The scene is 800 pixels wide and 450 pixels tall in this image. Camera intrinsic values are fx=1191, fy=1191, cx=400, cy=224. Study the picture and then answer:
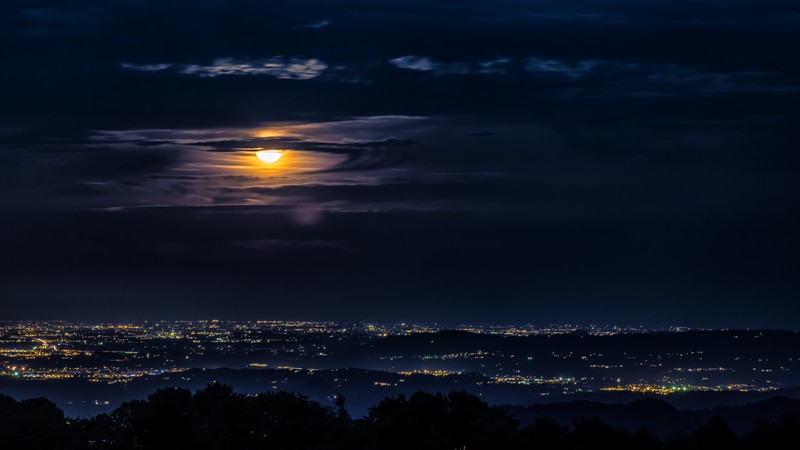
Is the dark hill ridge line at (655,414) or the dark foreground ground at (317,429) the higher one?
the dark foreground ground at (317,429)

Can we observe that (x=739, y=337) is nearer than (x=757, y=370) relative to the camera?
No

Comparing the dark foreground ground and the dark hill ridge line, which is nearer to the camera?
the dark foreground ground

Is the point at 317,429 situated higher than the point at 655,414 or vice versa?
the point at 317,429

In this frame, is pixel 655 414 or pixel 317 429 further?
pixel 655 414

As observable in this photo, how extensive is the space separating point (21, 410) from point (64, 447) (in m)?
5.67

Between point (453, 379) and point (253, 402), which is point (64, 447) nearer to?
point (253, 402)

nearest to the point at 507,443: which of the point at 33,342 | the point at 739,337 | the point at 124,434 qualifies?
the point at 124,434

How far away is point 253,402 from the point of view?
49.0 metres

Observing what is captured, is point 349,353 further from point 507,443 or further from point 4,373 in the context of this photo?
point 507,443

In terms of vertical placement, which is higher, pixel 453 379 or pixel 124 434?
pixel 124 434

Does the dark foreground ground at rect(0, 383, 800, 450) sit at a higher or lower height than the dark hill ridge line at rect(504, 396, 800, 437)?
higher

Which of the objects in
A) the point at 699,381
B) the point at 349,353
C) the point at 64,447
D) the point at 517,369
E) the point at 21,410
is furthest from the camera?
Result: the point at 349,353

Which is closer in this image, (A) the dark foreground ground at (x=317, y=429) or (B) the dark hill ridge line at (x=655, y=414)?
(A) the dark foreground ground at (x=317, y=429)

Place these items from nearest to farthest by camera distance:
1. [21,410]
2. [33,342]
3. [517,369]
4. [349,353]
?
[21,410], [517,369], [349,353], [33,342]
